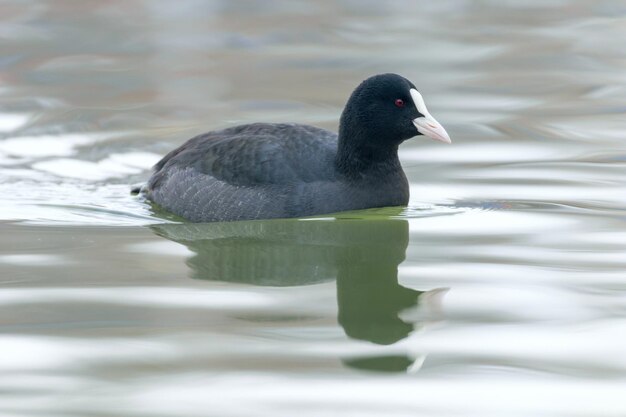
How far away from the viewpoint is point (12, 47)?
15281 mm

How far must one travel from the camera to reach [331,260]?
286 inches

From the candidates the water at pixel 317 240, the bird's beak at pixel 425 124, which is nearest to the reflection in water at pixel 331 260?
the water at pixel 317 240

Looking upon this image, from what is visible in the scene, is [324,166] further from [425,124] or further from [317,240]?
[317,240]

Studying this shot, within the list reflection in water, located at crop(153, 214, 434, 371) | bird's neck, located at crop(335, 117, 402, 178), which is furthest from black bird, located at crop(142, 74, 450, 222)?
reflection in water, located at crop(153, 214, 434, 371)

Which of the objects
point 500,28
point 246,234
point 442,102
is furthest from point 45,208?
point 500,28

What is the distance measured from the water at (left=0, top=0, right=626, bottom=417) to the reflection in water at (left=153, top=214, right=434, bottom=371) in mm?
25

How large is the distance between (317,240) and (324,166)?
915 mm

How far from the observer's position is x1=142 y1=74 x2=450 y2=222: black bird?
848 centimetres

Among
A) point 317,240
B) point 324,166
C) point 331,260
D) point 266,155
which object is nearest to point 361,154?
point 324,166

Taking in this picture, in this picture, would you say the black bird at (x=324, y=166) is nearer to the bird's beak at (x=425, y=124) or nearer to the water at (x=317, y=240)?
the bird's beak at (x=425, y=124)

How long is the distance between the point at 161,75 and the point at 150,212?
5.22 metres

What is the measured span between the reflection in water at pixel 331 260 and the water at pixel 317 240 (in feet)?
0.08

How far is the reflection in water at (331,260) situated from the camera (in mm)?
5852

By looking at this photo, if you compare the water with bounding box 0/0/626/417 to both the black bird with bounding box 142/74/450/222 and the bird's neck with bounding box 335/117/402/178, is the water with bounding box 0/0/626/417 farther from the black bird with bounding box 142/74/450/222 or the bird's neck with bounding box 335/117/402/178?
the bird's neck with bounding box 335/117/402/178
